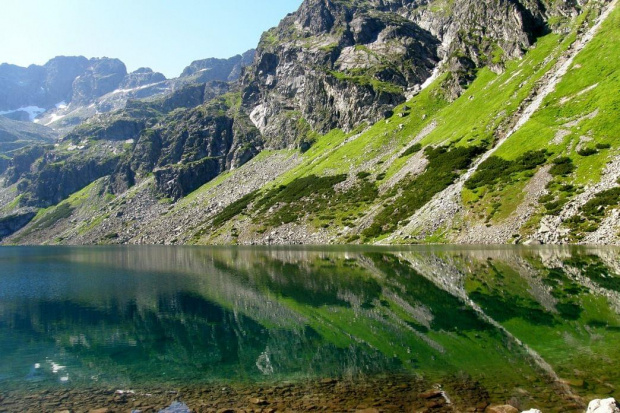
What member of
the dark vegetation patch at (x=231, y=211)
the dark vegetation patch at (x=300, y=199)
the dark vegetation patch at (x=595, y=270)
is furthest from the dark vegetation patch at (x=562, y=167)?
the dark vegetation patch at (x=231, y=211)

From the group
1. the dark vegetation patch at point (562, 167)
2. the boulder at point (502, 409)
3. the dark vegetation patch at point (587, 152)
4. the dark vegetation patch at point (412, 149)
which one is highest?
the dark vegetation patch at point (412, 149)

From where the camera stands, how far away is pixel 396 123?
19375cm

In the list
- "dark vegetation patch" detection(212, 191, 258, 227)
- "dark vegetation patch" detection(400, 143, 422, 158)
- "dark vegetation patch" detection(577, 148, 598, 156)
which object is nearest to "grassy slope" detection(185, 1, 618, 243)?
"dark vegetation patch" detection(400, 143, 422, 158)

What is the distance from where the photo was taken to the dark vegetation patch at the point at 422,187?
114 metres

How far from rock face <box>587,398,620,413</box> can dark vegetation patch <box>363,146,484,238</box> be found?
97.6 metres

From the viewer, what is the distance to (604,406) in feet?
42.5

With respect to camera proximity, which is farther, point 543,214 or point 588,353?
point 543,214

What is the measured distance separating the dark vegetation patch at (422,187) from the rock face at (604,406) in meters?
97.6

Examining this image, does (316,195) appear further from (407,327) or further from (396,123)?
(407,327)

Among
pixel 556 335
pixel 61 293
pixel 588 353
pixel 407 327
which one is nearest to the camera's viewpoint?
pixel 588 353

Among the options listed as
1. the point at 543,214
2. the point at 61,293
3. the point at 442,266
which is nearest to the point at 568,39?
the point at 543,214

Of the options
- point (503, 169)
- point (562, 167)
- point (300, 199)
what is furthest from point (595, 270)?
point (300, 199)

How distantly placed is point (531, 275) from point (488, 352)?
84.6ft

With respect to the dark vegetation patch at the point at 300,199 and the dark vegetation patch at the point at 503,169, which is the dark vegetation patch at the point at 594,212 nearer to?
the dark vegetation patch at the point at 503,169
